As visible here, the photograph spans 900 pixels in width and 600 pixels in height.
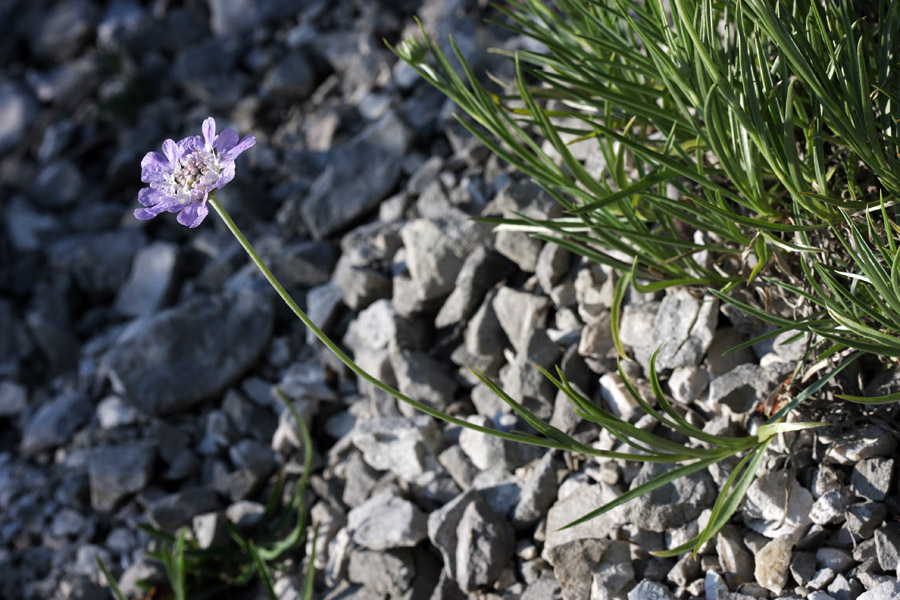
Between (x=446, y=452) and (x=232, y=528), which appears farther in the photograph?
(x=232, y=528)

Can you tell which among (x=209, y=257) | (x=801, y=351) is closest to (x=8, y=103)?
(x=209, y=257)

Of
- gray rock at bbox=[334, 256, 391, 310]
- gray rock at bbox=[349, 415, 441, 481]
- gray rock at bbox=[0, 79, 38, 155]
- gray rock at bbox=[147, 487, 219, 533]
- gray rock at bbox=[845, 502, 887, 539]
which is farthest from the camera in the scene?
gray rock at bbox=[0, 79, 38, 155]

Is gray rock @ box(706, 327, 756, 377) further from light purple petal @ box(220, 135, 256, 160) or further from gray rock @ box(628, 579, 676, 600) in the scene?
light purple petal @ box(220, 135, 256, 160)

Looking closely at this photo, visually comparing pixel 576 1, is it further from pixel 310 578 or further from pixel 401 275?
pixel 310 578

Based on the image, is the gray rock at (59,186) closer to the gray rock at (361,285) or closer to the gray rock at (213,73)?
the gray rock at (213,73)

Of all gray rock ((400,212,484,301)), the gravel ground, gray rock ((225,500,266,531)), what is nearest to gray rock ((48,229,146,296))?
the gravel ground

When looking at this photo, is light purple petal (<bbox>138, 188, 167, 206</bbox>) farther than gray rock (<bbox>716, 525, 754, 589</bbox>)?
No
